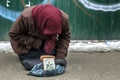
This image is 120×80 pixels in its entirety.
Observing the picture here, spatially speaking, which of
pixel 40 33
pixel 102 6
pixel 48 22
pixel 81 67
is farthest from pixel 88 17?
pixel 48 22

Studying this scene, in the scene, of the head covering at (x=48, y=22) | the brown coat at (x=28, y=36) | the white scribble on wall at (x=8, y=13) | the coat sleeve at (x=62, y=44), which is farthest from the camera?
the white scribble on wall at (x=8, y=13)

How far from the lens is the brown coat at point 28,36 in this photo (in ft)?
19.5

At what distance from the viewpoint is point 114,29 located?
748 centimetres

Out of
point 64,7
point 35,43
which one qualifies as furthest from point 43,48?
point 64,7

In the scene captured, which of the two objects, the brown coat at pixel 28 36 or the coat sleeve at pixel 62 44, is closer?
the brown coat at pixel 28 36

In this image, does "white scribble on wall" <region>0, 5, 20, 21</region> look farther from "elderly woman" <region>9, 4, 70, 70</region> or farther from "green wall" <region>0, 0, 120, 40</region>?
"elderly woman" <region>9, 4, 70, 70</region>

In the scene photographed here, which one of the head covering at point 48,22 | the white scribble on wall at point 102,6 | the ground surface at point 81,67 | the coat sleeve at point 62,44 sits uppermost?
→ the head covering at point 48,22

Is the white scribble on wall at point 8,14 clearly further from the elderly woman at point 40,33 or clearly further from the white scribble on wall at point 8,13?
the elderly woman at point 40,33

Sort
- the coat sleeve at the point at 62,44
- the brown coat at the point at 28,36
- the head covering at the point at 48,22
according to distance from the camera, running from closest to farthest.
Answer: the head covering at the point at 48,22 → the brown coat at the point at 28,36 → the coat sleeve at the point at 62,44

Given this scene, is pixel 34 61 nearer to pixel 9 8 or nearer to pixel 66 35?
pixel 66 35

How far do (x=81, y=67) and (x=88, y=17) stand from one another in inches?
56.6

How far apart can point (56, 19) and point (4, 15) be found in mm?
1944

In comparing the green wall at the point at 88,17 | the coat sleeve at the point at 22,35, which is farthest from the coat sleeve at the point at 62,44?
the green wall at the point at 88,17

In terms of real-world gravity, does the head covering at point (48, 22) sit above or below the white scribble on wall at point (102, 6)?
above
